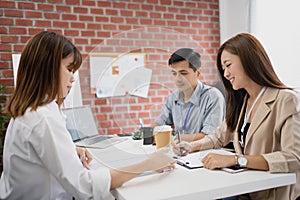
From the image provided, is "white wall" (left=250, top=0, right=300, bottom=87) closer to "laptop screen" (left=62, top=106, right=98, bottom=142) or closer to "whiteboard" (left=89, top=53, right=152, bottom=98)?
"whiteboard" (left=89, top=53, right=152, bottom=98)

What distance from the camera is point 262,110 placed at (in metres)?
1.41

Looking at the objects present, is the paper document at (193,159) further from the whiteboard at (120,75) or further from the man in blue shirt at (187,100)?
the whiteboard at (120,75)

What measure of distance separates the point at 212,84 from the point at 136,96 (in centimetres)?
37

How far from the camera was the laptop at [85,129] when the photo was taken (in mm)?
1172

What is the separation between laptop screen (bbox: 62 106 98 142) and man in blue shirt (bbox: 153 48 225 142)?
0.26 m

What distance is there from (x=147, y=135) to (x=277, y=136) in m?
0.63

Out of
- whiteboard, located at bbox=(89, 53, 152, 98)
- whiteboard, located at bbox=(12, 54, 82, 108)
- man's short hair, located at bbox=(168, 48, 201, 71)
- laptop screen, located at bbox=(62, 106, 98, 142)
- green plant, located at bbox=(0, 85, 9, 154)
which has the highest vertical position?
man's short hair, located at bbox=(168, 48, 201, 71)

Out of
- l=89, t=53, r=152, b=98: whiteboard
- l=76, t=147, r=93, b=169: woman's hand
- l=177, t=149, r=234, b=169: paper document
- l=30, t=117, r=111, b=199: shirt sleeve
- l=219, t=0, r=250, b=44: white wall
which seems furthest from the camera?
l=219, t=0, r=250, b=44: white wall

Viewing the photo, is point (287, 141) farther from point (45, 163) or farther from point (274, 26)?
point (274, 26)

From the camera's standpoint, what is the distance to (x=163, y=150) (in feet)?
3.85

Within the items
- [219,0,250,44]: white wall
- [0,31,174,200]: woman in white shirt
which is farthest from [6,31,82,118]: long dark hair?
[219,0,250,44]: white wall

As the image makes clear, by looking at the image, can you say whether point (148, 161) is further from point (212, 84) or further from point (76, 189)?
point (212, 84)

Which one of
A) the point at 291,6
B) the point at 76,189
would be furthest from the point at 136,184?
the point at 291,6

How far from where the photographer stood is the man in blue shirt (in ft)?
3.82
